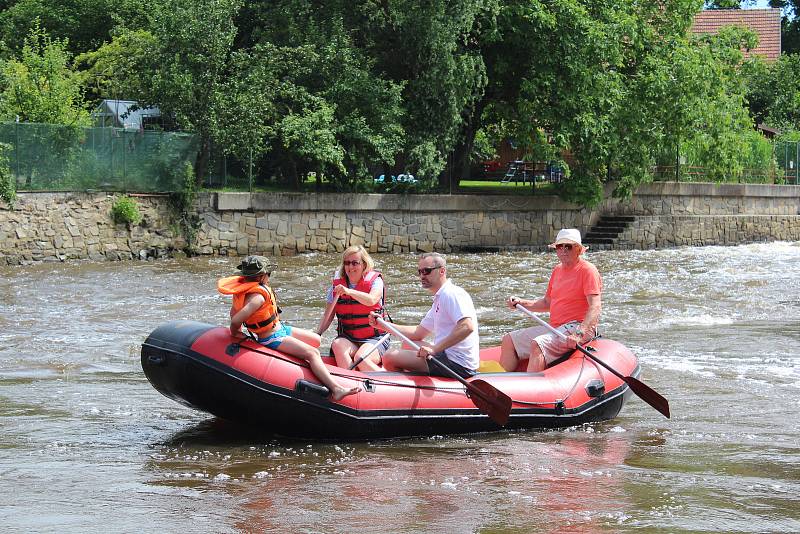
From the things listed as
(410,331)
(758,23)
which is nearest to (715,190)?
(758,23)

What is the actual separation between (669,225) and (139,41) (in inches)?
550

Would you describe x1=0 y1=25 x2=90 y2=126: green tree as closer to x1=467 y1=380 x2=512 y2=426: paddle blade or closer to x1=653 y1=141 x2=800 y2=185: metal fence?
x1=653 y1=141 x2=800 y2=185: metal fence

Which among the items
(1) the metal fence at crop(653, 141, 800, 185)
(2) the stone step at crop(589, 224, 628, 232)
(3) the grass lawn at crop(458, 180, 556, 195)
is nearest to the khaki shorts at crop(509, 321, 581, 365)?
(3) the grass lawn at crop(458, 180, 556, 195)

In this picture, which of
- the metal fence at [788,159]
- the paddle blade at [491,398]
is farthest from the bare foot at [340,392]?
the metal fence at [788,159]

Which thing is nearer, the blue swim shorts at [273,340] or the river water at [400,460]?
the river water at [400,460]

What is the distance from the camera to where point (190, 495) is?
7027mm

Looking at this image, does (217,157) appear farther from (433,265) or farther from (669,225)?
(433,265)

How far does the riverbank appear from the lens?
22109 mm

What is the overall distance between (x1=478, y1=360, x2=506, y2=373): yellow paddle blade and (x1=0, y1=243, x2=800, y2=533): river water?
726 mm

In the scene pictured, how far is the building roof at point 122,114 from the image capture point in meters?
25.6

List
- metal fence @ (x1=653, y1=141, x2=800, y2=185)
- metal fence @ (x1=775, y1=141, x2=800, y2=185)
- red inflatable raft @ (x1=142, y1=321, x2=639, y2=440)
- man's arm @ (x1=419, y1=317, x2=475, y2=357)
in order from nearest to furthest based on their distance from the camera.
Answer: red inflatable raft @ (x1=142, y1=321, x2=639, y2=440) < man's arm @ (x1=419, y1=317, x2=475, y2=357) < metal fence @ (x1=653, y1=141, x2=800, y2=185) < metal fence @ (x1=775, y1=141, x2=800, y2=185)

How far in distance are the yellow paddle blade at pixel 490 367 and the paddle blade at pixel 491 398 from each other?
2.87ft

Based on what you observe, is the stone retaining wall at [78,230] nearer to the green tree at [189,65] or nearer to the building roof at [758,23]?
the green tree at [189,65]

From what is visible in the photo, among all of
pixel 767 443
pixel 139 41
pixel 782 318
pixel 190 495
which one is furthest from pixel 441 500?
pixel 139 41
